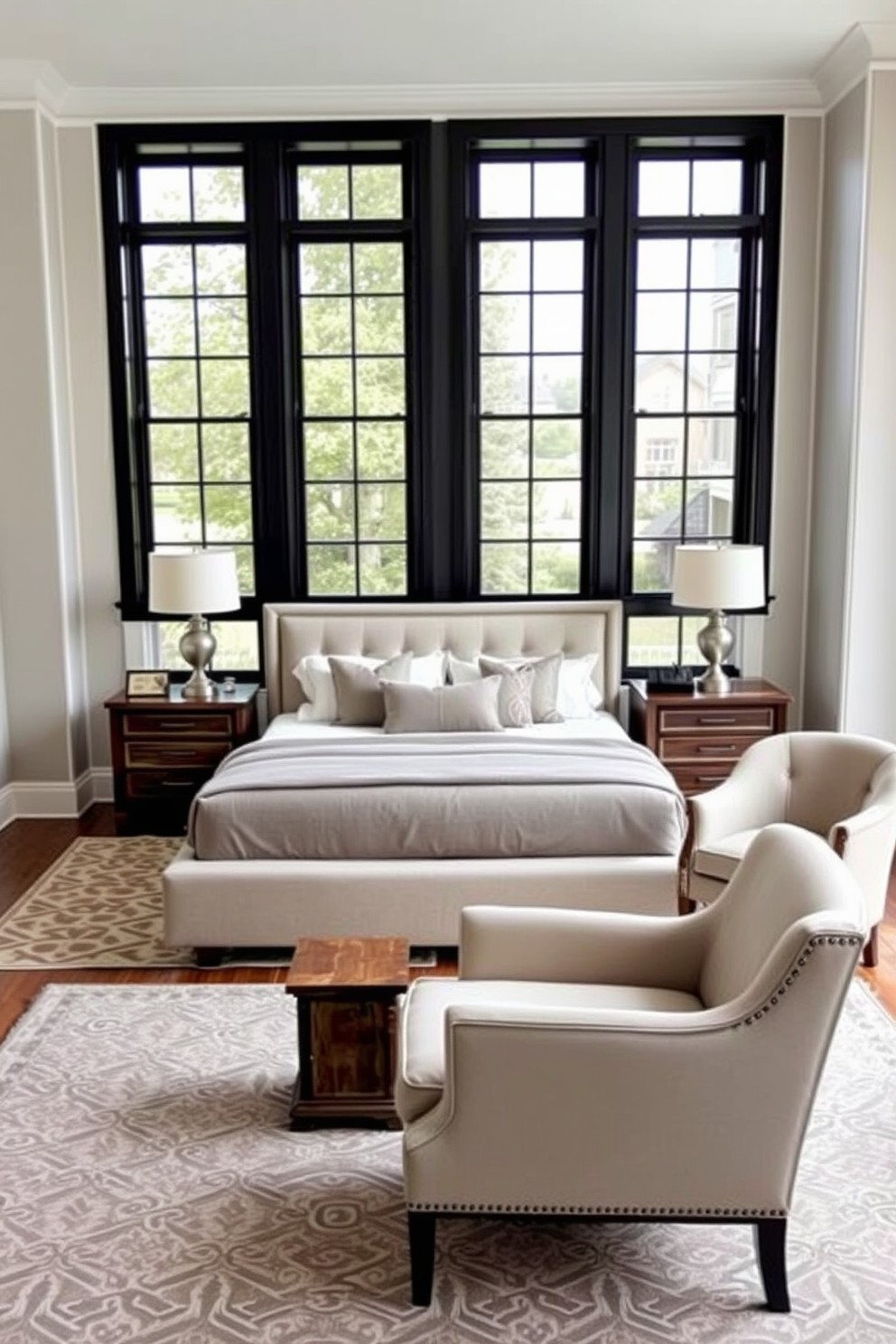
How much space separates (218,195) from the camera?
593 cm

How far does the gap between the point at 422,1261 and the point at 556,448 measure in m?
4.46

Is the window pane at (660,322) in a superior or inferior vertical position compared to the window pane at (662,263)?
inferior

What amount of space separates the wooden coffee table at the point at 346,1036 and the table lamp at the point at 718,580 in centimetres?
289

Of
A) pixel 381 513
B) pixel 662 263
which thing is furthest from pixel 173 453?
pixel 662 263

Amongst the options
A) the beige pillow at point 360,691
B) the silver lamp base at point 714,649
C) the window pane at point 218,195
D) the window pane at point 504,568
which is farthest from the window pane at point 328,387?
the silver lamp base at point 714,649

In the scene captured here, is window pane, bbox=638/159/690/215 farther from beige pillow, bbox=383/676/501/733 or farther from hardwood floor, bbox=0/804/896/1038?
hardwood floor, bbox=0/804/896/1038

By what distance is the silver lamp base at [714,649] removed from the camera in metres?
5.67

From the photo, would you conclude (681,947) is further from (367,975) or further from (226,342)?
(226,342)

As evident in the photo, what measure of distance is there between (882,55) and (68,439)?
4307 millimetres

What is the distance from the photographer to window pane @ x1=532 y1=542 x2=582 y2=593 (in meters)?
6.22

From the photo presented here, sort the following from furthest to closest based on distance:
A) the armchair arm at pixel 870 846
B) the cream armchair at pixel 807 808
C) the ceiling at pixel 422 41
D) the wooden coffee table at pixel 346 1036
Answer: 1. the ceiling at pixel 422 41
2. the cream armchair at pixel 807 808
3. the armchair arm at pixel 870 846
4. the wooden coffee table at pixel 346 1036

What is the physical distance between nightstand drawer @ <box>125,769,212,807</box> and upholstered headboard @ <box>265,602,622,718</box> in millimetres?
622

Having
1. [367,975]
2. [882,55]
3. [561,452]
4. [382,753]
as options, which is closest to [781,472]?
[561,452]

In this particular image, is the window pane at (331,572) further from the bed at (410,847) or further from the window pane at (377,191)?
the bed at (410,847)
